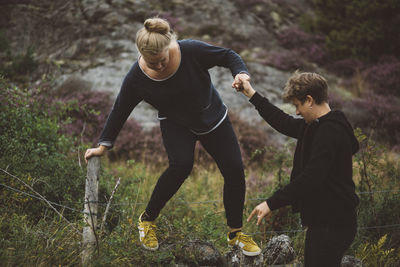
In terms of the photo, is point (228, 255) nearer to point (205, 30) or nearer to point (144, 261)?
point (144, 261)

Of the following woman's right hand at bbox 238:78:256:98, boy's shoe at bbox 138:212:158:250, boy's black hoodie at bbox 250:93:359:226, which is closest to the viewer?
boy's black hoodie at bbox 250:93:359:226

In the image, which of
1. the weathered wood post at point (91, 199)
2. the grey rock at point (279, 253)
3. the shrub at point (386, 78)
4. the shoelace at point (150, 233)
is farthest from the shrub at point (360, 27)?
the weathered wood post at point (91, 199)

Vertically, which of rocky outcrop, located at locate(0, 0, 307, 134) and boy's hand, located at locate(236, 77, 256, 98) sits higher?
boy's hand, located at locate(236, 77, 256, 98)

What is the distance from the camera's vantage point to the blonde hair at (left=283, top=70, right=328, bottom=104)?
2.23 m

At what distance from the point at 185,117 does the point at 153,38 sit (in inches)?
26.5

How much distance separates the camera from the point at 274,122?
8.18 feet

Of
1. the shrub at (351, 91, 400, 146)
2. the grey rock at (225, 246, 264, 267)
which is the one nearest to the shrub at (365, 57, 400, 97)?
the shrub at (351, 91, 400, 146)

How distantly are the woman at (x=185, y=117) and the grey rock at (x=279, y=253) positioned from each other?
377 mm

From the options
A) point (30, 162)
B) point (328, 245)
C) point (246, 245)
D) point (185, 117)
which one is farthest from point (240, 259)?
point (30, 162)

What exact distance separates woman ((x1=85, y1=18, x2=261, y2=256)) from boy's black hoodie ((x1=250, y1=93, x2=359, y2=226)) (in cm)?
58

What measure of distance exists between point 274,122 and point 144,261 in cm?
149

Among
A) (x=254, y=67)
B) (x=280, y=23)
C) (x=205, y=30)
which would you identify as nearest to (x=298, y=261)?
(x=254, y=67)

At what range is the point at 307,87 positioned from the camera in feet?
7.30

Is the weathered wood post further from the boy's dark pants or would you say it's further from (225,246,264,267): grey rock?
the boy's dark pants
